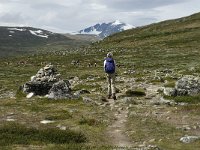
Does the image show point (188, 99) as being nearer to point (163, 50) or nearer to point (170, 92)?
point (170, 92)

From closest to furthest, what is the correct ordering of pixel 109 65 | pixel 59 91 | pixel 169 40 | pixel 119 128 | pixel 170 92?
pixel 119 128 < pixel 170 92 < pixel 59 91 < pixel 109 65 < pixel 169 40

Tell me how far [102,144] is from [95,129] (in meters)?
2.91

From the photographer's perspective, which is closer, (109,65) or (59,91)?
(59,91)

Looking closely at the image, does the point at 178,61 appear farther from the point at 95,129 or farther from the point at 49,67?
the point at 95,129

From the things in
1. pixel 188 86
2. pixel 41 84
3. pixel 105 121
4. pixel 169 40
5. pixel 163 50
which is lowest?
pixel 105 121

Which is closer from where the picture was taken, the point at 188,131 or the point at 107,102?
the point at 188,131

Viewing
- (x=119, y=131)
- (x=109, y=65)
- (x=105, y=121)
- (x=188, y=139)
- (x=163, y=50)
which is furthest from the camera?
(x=163, y=50)

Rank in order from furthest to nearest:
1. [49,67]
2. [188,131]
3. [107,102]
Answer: [49,67] → [107,102] → [188,131]

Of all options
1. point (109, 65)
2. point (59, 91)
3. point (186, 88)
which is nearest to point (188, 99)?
point (186, 88)

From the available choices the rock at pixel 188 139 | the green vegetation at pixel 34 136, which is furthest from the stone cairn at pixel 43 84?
the rock at pixel 188 139

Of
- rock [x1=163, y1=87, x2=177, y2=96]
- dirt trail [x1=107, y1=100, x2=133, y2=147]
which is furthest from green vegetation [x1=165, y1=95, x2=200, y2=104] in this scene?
dirt trail [x1=107, y1=100, x2=133, y2=147]

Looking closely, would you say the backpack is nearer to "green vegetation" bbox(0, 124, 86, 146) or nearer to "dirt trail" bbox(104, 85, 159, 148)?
"dirt trail" bbox(104, 85, 159, 148)

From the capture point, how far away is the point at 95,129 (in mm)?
23984

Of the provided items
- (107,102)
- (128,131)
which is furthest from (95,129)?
(107,102)
